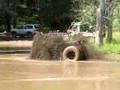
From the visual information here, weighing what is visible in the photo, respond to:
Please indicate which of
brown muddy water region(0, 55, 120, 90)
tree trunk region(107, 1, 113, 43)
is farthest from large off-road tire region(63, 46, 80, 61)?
tree trunk region(107, 1, 113, 43)

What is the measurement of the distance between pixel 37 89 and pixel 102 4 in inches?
709

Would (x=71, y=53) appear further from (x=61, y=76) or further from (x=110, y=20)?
(x=61, y=76)

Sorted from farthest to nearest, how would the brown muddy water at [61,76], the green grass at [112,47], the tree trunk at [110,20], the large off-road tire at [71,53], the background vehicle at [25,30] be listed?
the background vehicle at [25,30] → the tree trunk at [110,20] → the green grass at [112,47] → the large off-road tire at [71,53] → the brown muddy water at [61,76]

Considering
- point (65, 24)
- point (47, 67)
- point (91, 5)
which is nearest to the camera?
point (47, 67)

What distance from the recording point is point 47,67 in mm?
21281

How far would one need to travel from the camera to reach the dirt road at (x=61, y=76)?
14680mm

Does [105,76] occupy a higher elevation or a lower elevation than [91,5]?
lower

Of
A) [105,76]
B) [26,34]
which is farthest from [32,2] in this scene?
[105,76]

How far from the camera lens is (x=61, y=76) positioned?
17656 millimetres

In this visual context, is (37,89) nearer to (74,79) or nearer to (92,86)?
(92,86)

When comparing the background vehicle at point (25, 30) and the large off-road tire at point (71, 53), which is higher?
the large off-road tire at point (71, 53)

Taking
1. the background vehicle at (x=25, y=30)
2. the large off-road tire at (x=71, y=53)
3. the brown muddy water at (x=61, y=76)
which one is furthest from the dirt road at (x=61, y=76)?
the background vehicle at (x=25, y=30)

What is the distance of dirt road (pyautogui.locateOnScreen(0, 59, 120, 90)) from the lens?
48.2 ft

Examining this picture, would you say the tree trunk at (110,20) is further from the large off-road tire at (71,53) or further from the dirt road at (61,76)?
the dirt road at (61,76)
